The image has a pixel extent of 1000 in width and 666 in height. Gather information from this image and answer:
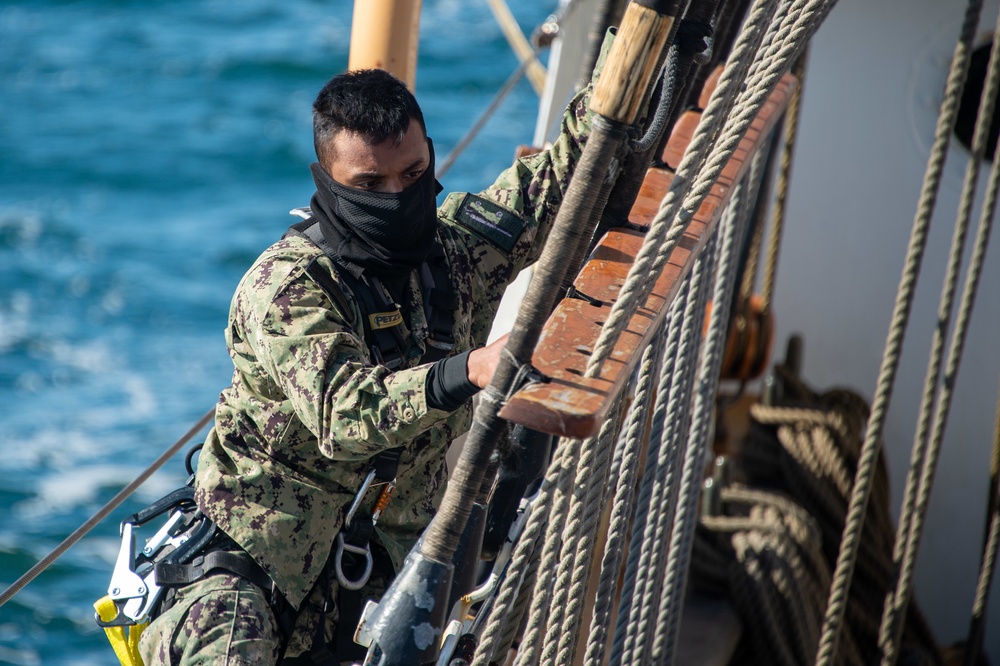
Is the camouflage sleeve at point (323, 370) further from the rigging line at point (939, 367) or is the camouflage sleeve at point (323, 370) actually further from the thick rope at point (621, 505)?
the rigging line at point (939, 367)

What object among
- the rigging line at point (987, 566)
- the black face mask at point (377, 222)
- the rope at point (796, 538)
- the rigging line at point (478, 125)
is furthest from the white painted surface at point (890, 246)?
the black face mask at point (377, 222)

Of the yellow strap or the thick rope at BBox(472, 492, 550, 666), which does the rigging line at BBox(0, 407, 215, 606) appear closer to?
the yellow strap

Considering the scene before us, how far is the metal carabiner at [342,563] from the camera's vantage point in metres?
2.12

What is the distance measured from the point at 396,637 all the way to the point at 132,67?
44.9 feet

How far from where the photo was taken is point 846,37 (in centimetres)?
434

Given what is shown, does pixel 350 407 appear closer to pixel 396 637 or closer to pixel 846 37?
pixel 396 637

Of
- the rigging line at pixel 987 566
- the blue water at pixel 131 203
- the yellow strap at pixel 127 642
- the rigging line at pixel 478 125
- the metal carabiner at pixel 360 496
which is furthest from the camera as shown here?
the blue water at pixel 131 203

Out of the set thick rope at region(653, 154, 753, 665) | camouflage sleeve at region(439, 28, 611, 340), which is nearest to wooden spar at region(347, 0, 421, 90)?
camouflage sleeve at region(439, 28, 611, 340)

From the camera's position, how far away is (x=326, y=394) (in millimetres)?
1813

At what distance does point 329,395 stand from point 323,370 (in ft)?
0.13

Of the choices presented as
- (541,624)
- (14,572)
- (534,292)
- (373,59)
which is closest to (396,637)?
(541,624)

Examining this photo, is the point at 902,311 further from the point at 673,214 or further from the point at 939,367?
the point at 673,214

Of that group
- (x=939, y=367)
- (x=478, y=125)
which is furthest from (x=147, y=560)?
(x=478, y=125)

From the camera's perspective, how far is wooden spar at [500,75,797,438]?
1428 millimetres
